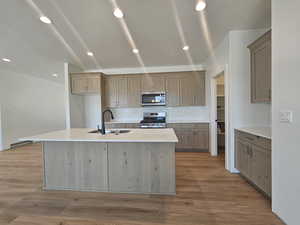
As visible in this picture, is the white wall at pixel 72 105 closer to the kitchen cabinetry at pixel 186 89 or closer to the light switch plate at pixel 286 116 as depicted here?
the kitchen cabinetry at pixel 186 89

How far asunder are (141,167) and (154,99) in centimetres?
271

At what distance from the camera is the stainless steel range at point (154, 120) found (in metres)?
4.54

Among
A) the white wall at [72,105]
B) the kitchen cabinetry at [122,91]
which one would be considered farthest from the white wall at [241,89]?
the white wall at [72,105]

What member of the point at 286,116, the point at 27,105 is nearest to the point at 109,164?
the point at 286,116

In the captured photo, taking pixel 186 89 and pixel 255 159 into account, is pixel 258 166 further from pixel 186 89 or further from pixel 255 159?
pixel 186 89

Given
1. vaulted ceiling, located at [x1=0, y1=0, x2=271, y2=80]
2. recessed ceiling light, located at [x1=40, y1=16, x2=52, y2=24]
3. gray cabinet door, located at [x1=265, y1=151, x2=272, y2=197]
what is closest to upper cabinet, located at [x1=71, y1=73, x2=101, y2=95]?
vaulted ceiling, located at [x1=0, y1=0, x2=271, y2=80]

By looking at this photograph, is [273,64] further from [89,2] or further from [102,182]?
→ [102,182]

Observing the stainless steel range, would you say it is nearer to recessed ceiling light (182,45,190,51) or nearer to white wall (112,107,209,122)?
white wall (112,107,209,122)

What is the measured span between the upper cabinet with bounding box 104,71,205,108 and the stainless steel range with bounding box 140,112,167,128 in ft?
1.37

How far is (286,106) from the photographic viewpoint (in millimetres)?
1691

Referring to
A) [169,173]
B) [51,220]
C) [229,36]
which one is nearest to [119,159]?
[169,173]

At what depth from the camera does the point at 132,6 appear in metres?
2.37

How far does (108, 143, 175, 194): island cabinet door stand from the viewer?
2.32m

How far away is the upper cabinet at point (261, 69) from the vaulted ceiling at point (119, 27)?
43cm
